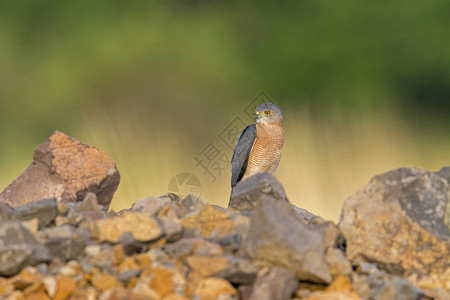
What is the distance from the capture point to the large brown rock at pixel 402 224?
3.15m

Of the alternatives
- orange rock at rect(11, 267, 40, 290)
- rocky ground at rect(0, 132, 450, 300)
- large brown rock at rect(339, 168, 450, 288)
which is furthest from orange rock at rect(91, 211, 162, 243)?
large brown rock at rect(339, 168, 450, 288)

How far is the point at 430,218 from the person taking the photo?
126 inches

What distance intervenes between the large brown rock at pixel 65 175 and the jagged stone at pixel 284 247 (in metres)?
1.33

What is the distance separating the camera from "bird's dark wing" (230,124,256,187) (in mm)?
6004

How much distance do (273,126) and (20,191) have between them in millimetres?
2681

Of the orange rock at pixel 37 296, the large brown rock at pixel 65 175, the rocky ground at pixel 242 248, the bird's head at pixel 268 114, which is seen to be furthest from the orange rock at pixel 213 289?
the bird's head at pixel 268 114

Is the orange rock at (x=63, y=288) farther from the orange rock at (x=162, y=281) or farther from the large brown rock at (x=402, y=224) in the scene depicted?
the large brown rock at (x=402, y=224)

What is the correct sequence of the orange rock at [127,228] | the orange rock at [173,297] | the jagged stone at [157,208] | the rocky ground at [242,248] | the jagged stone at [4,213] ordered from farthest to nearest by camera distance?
the jagged stone at [157,208] → the jagged stone at [4,213] → the orange rock at [127,228] → the rocky ground at [242,248] → the orange rock at [173,297]

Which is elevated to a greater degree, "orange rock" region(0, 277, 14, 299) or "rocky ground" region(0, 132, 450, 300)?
"rocky ground" region(0, 132, 450, 300)

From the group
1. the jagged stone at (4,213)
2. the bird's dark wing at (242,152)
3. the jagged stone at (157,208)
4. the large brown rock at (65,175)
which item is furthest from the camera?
the bird's dark wing at (242,152)

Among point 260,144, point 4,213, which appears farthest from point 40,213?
point 260,144

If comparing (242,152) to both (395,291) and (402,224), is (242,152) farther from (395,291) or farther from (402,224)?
(395,291)

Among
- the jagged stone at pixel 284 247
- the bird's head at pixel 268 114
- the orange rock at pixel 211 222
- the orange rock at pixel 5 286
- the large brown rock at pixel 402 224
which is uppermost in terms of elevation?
the bird's head at pixel 268 114

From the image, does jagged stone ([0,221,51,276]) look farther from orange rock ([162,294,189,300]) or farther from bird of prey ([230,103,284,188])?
bird of prey ([230,103,284,188])
